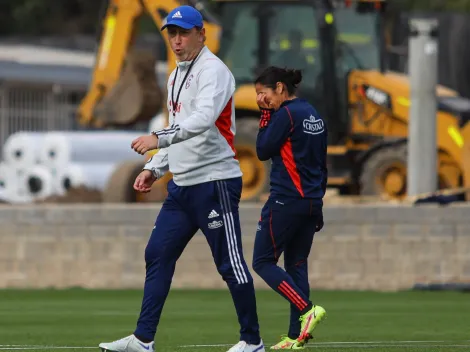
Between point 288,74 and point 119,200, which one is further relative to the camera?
point 119,200

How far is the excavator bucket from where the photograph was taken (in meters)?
24.7

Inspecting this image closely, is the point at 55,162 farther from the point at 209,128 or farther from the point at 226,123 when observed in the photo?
the point at 209,128

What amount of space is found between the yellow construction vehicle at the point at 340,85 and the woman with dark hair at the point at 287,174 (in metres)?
12.8

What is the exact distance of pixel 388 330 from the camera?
12.0 m

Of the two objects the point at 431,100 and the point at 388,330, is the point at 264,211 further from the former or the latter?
the point at 431,100

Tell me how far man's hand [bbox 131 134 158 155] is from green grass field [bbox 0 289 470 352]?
179 cm

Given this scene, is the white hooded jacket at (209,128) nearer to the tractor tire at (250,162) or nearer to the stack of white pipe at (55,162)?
the tractor tire at (250,162)

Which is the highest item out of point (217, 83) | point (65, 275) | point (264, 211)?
point (217, 83)

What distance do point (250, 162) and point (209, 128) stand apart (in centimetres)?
1466

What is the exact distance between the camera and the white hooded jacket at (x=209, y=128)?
8.95m

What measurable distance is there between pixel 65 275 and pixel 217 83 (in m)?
9.26

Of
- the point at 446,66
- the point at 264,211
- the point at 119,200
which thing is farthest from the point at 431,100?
the point at 446,66

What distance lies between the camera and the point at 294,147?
9.99m

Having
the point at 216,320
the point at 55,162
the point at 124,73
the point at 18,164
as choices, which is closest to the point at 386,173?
the point at 124,73
